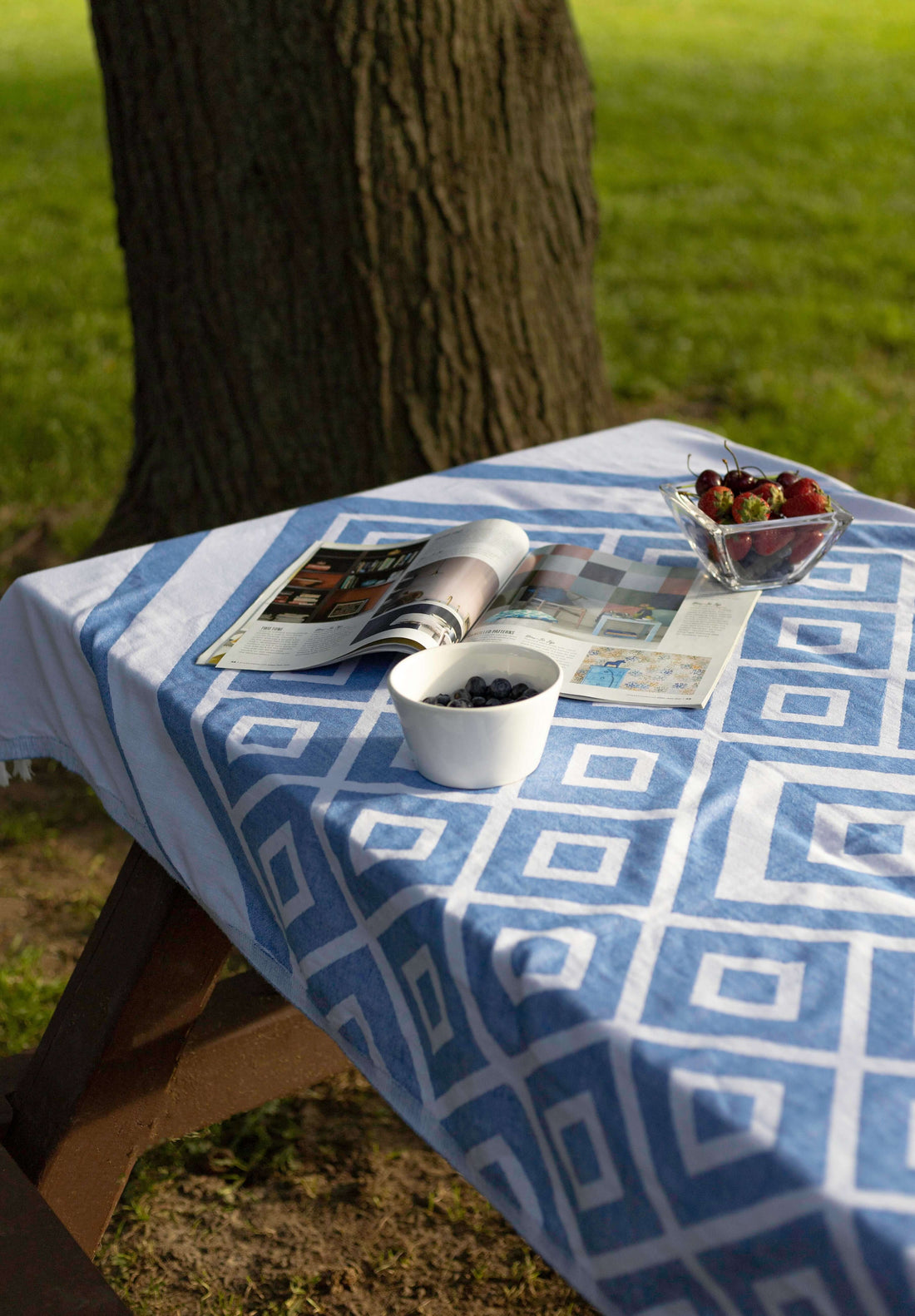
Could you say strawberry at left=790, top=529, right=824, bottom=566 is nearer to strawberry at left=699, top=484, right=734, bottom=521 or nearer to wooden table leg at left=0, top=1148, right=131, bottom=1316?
strawberry at left=699, top=484, right=734, bottom=521

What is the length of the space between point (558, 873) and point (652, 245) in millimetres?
5300

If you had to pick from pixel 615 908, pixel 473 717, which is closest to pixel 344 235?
pixel 473 717

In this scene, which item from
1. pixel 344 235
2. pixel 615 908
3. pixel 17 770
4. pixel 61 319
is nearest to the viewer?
pixel 615 908

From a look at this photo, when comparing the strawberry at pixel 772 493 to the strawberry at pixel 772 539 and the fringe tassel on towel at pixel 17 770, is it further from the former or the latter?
the fringe tassel on towel at pixel 17 770

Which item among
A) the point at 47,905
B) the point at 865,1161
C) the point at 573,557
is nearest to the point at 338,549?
the point at 573,557

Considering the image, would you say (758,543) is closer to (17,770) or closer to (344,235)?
(17,770)

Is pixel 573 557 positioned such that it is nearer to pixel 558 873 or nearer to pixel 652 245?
pixel 558 873

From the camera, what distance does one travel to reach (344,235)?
2.60 metres

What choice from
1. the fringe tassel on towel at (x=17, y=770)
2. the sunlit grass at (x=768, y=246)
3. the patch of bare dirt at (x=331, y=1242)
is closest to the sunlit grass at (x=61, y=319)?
the sunlit grass at (x=768, y=246)

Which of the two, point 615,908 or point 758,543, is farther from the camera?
point 758,543

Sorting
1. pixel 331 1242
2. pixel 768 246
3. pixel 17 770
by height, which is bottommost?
pixel 331 1242

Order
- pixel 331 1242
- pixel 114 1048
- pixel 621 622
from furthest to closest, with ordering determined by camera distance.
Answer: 1. pixel 331 1242
2. pixel 114 1048
3. pixel 621 622

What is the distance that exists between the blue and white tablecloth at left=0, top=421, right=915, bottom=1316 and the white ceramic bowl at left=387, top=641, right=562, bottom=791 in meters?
0.02

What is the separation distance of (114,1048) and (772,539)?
93 centimetres
